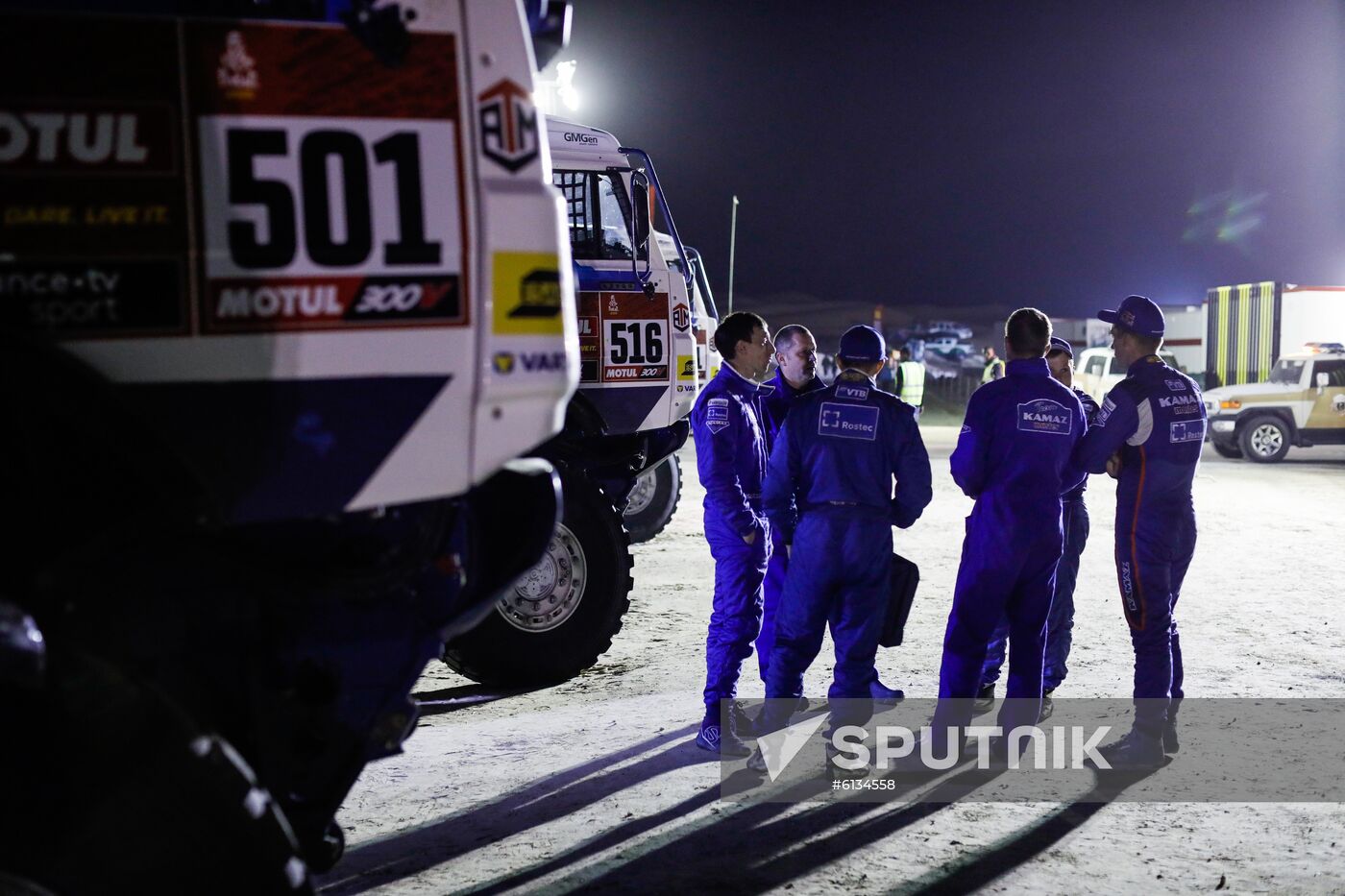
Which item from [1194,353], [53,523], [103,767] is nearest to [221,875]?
[103,767]

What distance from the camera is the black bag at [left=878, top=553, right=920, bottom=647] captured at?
4984 mm

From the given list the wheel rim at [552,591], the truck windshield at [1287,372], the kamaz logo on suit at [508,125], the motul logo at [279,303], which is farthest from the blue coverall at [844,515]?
the truck windshield at [1287,372]

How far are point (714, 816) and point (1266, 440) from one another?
56.5 feet

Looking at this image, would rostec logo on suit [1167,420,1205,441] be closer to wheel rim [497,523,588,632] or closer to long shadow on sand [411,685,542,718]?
wheel rim [497,523,588,632]

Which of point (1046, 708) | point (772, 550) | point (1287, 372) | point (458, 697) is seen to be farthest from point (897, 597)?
point (1287, 372)

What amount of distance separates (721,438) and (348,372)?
9.94ft

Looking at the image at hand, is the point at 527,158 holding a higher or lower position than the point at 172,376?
higher

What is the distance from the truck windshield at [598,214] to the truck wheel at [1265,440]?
14577 mm

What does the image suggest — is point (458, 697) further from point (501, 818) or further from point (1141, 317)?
point (1141, 317)

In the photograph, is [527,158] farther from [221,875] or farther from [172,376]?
[221,875]

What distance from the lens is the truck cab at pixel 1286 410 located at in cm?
1869

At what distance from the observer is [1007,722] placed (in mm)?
5152

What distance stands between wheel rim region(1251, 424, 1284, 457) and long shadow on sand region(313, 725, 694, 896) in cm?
1640

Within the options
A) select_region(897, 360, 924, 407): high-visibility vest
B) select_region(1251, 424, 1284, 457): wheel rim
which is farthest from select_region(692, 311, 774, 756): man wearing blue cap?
select_region(897, 360, 924, 407): high-visibility vest
